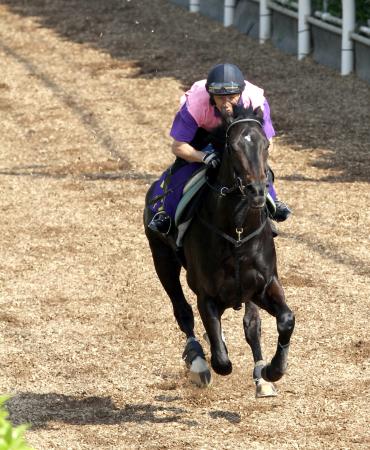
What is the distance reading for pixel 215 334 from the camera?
310 inches

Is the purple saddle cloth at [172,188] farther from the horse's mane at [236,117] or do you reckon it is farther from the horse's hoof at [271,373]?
the horse's hoof at [271,373]

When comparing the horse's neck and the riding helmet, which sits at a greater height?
the riding helmet

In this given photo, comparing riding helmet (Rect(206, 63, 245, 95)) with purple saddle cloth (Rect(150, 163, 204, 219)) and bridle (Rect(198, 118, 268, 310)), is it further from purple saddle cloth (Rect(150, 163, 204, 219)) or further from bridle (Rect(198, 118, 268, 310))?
purple saddle cloth (Rect(150, 163, 204, 219))

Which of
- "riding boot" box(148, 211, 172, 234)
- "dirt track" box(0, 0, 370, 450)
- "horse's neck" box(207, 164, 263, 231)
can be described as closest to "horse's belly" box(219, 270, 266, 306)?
"horse's neck" box(207, 164, 263, 231)

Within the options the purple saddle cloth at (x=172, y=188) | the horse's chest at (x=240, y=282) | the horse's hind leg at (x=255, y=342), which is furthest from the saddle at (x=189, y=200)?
the horse's hind leg at (x=255, y=342)

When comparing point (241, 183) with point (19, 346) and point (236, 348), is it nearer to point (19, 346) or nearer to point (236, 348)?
point (236, 348)

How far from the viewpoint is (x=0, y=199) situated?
14219 mm

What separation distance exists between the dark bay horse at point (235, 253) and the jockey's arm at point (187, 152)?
191 millimetres

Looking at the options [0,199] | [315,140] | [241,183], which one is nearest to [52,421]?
[241,183]

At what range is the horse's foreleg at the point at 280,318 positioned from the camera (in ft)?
25.7

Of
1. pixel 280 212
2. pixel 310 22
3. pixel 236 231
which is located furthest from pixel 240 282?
pixel 310 22

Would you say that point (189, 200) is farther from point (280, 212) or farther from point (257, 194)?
point (257, 194)

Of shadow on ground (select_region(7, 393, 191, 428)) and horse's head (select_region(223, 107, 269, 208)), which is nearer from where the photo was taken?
horse's head (select_region(223, 107, 269, 208))

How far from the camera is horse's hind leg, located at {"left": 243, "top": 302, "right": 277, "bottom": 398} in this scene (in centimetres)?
820
